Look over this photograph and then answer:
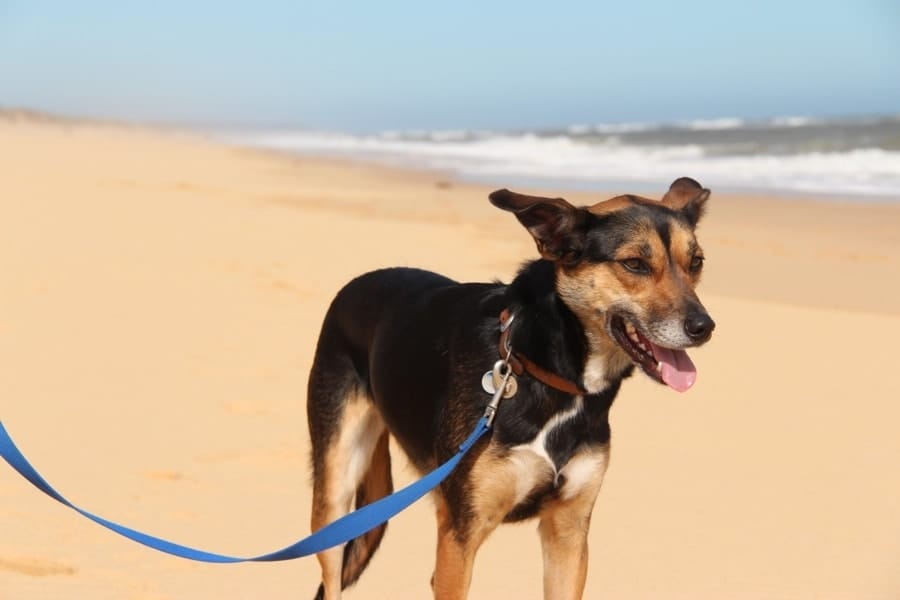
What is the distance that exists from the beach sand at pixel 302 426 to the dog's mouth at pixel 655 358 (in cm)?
117

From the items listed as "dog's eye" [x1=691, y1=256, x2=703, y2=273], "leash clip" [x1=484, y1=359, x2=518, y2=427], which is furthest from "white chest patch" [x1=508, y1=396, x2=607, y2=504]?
"dog's eye" [x1=691, y1=256, x2=703, y2=273]

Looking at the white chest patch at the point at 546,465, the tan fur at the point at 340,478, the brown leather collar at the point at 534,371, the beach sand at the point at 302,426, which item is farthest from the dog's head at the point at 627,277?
the tan fur at the point at 340,478

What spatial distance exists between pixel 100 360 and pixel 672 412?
365 centimetres

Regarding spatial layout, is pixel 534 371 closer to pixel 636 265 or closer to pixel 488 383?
pixel 488 383

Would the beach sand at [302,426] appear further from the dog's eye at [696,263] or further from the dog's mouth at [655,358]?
the dog's eye at [696,263]

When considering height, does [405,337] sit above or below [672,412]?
above

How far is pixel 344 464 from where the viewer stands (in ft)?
15.6

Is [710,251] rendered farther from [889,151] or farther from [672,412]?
[889,151]

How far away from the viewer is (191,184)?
862 inches

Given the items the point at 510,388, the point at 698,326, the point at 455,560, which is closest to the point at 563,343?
the point at 510,388

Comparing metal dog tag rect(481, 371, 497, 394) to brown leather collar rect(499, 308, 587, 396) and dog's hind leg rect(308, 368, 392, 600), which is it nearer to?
brown leather collar rect(499, 308, 587, 396)

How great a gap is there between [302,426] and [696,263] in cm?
350

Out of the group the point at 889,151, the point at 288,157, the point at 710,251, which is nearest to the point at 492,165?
Result: the point at 288,157

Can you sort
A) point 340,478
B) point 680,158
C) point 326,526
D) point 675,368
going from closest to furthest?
point 326,526 < point 675,368 < point 340,478 < point 680,158
